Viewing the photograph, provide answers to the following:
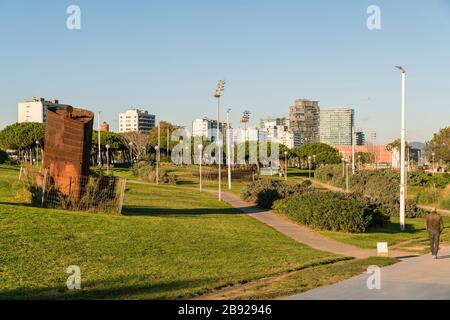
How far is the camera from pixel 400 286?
1102 centimetres

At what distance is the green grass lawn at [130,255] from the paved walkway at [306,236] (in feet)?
2.86

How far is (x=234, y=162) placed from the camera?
9100cm

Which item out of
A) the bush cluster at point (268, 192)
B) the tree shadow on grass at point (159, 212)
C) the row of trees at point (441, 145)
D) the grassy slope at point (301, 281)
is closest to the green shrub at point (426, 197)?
the bush cluster at point (268, 192)

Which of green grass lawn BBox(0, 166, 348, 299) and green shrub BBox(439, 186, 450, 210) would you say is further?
green shrub BBox(439, 186, 450, 210)

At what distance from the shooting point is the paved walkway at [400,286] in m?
9.90

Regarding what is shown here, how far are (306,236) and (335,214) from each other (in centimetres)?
232

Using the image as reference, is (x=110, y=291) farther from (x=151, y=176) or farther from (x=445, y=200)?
(x=151, y=176)

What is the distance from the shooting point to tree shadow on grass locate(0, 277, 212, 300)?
9734 mm

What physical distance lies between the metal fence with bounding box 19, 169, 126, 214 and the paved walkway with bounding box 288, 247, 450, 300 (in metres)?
9.98

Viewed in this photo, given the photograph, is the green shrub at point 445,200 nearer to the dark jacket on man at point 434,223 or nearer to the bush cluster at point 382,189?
the bush cluster at point 382,189

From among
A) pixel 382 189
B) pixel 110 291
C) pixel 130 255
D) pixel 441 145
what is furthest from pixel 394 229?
pixel 441 145

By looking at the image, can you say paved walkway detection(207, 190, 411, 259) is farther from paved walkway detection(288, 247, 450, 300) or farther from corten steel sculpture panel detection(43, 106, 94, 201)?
corten steel sculpture panel detection(43, 106, 94, 201)

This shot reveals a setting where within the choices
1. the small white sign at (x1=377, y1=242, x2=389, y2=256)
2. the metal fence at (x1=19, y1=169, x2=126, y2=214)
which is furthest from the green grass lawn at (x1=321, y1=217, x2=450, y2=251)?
the metal fence at (x1=19, y1=169, x2=126, y2=214)
